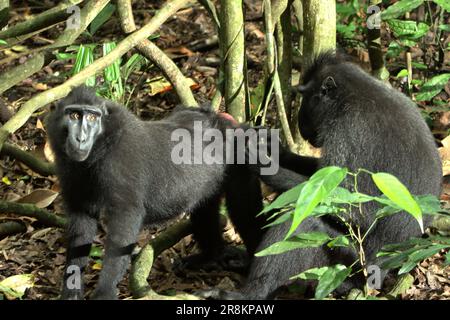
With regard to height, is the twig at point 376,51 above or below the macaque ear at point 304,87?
above

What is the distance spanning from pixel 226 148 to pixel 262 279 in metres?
1.25

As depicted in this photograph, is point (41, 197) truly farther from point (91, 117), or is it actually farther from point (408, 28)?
point (408, 28)

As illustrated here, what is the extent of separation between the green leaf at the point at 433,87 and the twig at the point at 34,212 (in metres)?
3.69

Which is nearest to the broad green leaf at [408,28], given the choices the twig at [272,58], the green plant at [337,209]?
the twig at [272,58]

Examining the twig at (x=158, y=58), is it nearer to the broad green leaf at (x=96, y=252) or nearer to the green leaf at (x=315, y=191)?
the broad green leaf at (x=96, y=252)

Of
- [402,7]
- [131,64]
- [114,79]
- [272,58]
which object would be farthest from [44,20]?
[402,7]

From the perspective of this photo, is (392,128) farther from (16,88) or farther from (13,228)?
(16,88)

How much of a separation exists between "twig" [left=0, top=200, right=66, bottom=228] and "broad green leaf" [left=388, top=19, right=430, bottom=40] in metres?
3.62

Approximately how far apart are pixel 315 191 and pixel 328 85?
9.41 feet

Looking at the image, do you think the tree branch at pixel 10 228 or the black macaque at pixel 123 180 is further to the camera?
the tree branch at pixel 10 228

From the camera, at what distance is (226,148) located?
23.6ft

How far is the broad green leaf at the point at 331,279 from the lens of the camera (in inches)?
207

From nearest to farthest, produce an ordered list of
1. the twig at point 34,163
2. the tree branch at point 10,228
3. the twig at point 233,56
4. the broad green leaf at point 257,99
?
1. the twig at point 233,56
2. the tree branch at point 10,228
3. the broad green leaf at point 257,99
4. the twig at point 34,163
